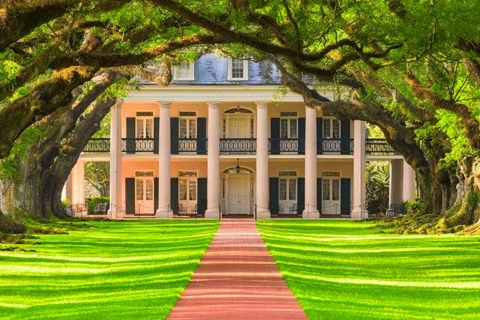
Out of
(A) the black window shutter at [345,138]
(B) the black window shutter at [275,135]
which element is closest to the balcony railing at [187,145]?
(B) the black window shutter at [275,135]

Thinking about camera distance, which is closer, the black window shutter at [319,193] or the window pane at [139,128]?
the black window shutter at [319,193]

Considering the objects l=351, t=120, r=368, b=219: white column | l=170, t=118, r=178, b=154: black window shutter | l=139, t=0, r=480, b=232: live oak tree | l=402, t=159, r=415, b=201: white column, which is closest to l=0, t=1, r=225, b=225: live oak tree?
l=139, t=0, r=480, b=232: live oak tree

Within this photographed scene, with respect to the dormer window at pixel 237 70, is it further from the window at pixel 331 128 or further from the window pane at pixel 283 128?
the window at pixel 331 128

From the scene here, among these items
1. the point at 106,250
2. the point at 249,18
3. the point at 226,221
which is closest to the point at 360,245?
the point at 106,250

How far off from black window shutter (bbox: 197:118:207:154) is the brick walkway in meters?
27.3

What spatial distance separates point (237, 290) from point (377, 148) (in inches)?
1703

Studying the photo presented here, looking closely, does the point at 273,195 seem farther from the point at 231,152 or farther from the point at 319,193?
the point at 231,152

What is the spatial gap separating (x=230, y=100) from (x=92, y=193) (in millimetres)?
30738

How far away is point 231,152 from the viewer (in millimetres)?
58688

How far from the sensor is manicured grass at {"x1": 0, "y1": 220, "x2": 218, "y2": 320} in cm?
1616

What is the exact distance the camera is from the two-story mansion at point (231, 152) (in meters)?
56.5

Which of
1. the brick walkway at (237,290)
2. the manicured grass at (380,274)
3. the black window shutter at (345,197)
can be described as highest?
the black window shutter at (345,197)

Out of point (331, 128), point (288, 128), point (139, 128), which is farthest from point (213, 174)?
point (331, 128)

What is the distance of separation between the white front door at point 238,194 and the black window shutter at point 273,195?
206 centimetres
